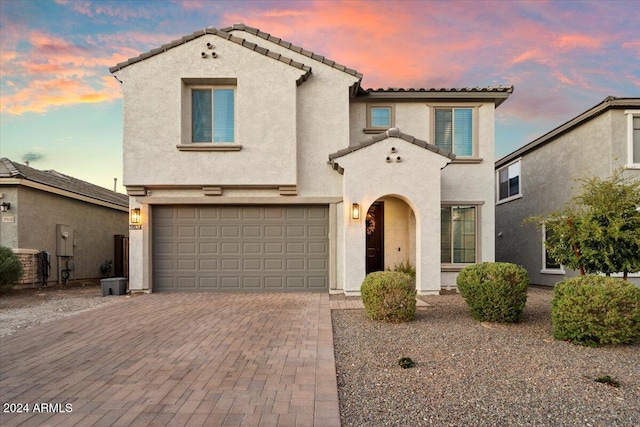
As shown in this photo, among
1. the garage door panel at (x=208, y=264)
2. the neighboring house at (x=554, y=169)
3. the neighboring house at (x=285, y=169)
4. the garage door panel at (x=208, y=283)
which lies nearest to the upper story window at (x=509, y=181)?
the neighboring house at (x=554, y=169)

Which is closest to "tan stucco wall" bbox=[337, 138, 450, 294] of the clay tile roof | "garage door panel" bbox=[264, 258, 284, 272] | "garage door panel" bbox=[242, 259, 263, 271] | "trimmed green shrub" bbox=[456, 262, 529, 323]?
"garage door panel" bbox=[264, 258, 284, 272]

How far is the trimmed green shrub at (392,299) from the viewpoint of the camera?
6.82 m

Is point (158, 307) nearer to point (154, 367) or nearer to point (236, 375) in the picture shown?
point (154, 367)

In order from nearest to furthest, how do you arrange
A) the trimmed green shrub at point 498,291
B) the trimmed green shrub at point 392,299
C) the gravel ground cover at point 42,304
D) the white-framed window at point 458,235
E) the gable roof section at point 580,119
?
the trimmed green shrub at point 498,291 < the trimmed green shrub at point 392,299 < the gravel ground cover at point 42,304 < the gable roof section at point 580,119 < the white-framed window at point 458,235

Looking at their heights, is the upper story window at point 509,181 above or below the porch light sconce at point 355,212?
above

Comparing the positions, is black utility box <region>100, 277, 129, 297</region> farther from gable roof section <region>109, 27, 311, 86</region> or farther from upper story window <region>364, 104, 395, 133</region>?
upper story window <region>364, 104, 395, 133</region>

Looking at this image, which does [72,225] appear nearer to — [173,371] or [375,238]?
[375,238]

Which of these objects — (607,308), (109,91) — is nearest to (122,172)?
(109,91)

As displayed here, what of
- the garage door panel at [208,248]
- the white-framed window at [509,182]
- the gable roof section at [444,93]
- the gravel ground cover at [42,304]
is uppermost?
the gable roof section at [444,93]

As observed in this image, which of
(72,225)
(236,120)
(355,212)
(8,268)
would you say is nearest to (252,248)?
(355,212)

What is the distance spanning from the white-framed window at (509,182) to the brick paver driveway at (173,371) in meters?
11.8

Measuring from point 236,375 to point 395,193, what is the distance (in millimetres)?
6986

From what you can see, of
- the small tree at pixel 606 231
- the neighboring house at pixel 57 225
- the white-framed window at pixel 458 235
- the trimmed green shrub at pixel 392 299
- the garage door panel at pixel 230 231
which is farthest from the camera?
the neighboring house at pixel 57 225

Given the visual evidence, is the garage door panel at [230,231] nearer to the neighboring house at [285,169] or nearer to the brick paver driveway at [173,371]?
the neighboring house at [285,169]
